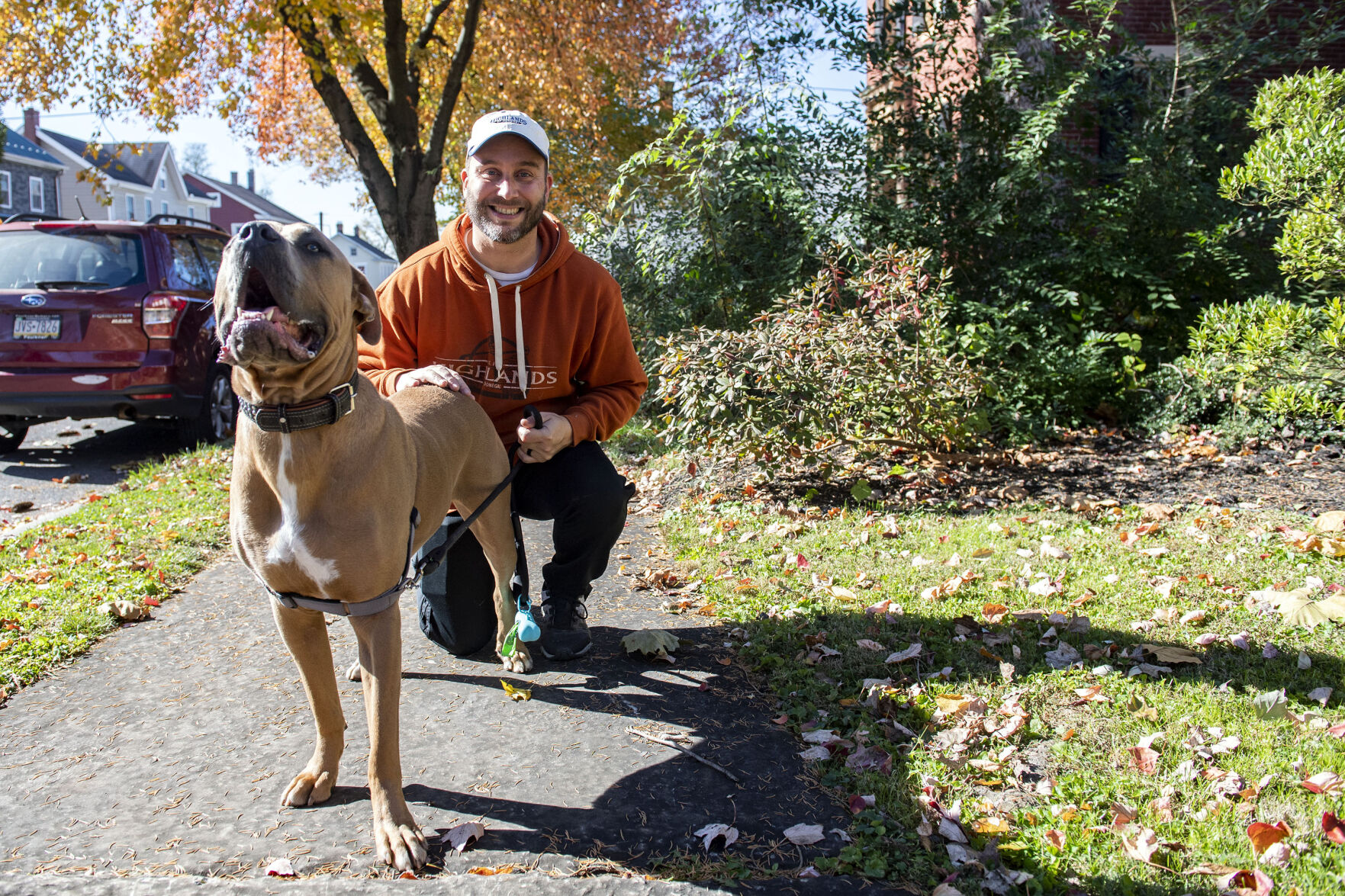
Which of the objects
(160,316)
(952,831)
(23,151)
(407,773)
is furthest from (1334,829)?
(23,151)

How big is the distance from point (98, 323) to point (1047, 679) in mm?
7532

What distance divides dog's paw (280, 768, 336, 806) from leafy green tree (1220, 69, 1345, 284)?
6344 millimetres

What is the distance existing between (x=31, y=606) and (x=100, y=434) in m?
5.72

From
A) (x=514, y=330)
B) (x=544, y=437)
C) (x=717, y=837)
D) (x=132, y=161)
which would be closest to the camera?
(x=717, y=837)

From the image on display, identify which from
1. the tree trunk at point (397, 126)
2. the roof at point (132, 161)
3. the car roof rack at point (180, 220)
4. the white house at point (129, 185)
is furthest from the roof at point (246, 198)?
the car roof rack at point (180, 220)

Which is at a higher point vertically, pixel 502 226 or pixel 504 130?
pixel 504 130

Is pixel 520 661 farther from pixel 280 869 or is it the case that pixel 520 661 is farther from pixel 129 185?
pixel 129 185

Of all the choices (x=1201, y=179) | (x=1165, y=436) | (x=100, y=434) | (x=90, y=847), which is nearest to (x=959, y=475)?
(x=1165, y=436)

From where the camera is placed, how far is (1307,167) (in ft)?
18.8

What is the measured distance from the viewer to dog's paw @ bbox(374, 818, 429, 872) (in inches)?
95.1

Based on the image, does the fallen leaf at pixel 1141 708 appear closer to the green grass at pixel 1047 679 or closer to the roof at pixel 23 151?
the green grass at pixel 1047 679

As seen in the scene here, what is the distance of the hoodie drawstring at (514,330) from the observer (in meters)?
3.81

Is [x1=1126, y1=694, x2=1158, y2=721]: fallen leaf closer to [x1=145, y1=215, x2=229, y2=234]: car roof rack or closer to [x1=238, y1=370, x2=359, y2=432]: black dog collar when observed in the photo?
[x1=238, y1=370, x2=359, y2=432]: black dog collar

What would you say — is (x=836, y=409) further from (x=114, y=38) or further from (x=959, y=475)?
(x=114, y=38)
